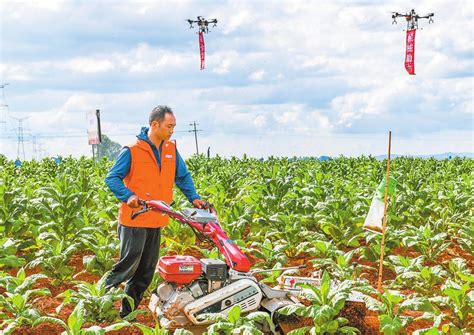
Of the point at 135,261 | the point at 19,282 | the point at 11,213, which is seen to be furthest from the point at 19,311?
the point at 11,213

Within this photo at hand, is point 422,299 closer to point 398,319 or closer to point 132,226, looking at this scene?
point 398,319

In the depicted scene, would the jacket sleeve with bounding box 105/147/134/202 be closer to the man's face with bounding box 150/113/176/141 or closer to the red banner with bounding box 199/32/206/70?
the man's face with bounding box 150/113/176/141

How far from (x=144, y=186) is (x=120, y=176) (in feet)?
0.82

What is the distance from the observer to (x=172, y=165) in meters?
6.18


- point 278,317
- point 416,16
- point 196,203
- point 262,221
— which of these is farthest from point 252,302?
point 416,16

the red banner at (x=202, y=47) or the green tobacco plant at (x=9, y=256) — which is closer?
the green tobacco plant at (x=9, y=256)

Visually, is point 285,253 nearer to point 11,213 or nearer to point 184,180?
point 184,180

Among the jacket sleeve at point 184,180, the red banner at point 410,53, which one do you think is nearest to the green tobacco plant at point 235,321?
the jacket sleeve at point 184,180

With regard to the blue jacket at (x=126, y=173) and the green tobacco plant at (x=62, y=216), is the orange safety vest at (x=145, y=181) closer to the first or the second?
the blue jacket at (x=126, y=173)

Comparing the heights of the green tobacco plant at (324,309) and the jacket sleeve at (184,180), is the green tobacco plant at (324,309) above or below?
below

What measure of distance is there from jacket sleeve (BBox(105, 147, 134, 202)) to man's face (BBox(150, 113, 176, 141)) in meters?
0.31

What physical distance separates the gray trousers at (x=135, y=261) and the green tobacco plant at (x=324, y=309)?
1.48 m

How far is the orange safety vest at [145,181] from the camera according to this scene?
19.4 feet

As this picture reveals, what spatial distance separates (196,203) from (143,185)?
517 mm
